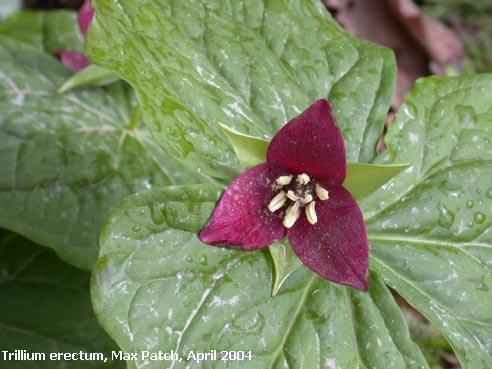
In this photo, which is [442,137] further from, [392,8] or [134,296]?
[392,8]

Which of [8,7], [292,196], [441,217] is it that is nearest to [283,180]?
[292,196]

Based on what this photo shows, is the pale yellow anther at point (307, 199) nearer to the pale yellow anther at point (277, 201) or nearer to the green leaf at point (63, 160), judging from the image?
the pale yellow anther at point (277, 201)

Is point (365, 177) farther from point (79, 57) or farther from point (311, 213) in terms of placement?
point (79, 57)

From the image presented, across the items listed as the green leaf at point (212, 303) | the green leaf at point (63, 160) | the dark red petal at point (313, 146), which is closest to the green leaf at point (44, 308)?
the green leaf at point (63, 160)

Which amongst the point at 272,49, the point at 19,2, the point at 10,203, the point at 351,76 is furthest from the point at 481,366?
the point at 19,2

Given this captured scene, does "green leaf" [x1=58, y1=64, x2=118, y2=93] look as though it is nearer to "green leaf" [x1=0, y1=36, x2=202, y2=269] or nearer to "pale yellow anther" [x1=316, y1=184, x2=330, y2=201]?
"green leaf" [x1=0, y1=36, x2=202, y2=269]

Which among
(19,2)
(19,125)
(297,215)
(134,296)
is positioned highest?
(297,215)

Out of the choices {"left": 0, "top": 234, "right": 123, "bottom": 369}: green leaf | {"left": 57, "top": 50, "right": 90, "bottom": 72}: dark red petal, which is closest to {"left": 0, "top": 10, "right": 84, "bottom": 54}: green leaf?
{"left": 57, "top": 50, "right": 90, "bottom": 72}: dark red petal
